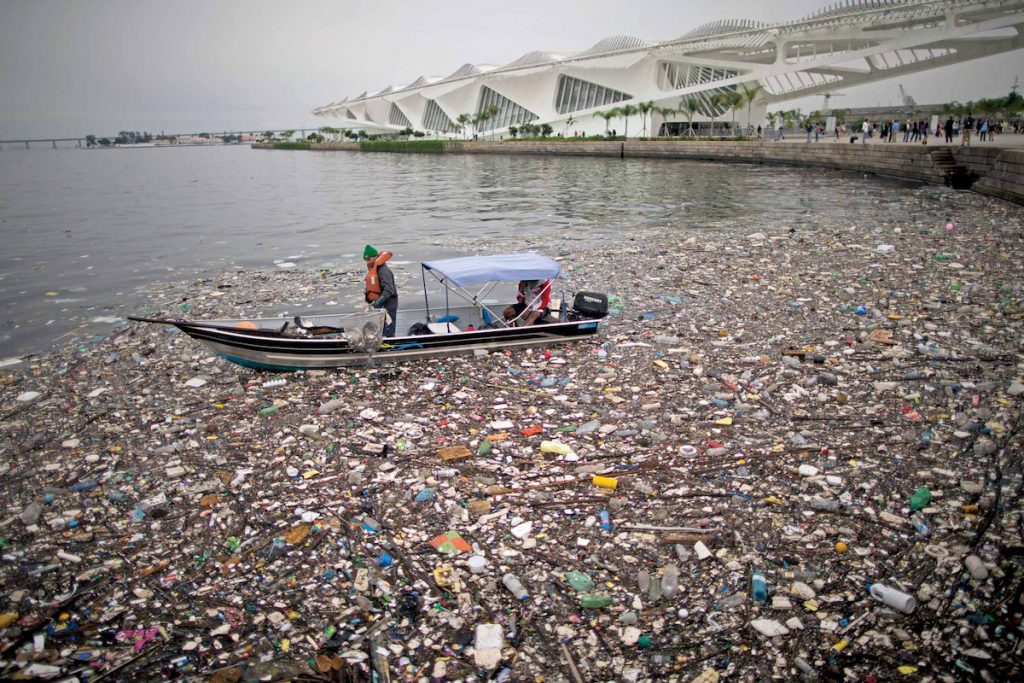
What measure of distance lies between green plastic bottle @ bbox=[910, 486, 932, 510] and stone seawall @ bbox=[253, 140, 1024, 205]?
20.5 m

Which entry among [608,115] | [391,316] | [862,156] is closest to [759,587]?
[391,316]

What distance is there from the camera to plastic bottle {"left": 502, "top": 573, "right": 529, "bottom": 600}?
454 cm

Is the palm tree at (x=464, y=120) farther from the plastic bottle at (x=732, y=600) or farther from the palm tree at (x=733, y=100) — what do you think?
the plastic bottle at (x=732, y=600)

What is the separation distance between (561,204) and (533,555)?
84.2ft

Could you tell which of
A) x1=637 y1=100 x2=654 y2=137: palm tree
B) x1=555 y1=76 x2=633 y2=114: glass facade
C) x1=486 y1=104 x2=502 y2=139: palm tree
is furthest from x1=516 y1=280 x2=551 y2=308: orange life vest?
x1=486 y1=104 x2=502 y2=139: palm tree

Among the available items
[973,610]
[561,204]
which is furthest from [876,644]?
[561,204]

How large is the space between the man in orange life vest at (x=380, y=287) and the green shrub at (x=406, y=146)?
82.2 m

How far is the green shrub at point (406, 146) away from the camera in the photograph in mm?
88188

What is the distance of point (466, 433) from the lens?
697 centimetres

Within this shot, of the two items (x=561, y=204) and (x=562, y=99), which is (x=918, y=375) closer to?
(x=561, y=204)

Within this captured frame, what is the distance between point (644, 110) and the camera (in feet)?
235

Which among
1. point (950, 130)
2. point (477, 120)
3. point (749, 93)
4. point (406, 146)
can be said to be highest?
point (477, 120)

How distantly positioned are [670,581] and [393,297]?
5944 mm

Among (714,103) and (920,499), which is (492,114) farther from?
(920,499)
